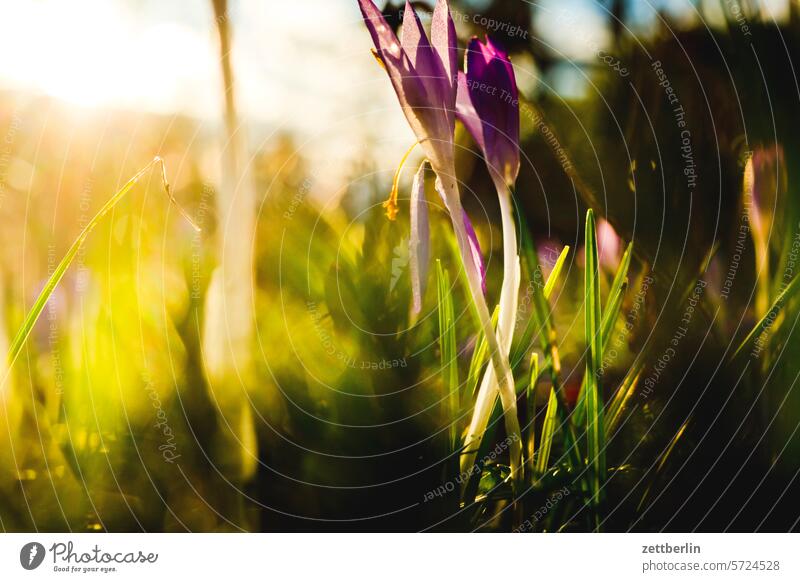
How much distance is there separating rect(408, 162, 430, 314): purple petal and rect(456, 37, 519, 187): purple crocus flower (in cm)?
4

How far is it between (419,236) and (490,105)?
0.07 meters

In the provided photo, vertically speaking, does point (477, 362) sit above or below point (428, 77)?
below

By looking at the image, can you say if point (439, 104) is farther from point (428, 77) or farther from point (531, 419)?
point (531, 419)

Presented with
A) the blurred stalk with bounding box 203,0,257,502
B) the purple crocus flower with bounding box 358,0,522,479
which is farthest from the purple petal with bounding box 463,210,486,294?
the blurred stalk with bounding box 203,0,257,502

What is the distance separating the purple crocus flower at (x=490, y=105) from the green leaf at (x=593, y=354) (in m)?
0.06

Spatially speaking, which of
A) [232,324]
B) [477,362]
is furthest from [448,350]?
[232,324]

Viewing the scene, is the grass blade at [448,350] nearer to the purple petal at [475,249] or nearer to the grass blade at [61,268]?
the purple petal at [475,249]

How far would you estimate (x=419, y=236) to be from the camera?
0.32m

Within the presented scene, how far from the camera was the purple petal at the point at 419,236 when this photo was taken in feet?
1.04

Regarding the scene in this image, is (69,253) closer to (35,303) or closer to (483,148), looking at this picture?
(35,303)

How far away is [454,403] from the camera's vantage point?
1.09ft

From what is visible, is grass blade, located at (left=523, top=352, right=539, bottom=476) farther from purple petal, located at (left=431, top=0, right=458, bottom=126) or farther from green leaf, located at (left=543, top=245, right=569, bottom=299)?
purple petal, located at (left=431, top=0, right=458, bottom=126)

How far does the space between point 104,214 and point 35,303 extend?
0.21ft
